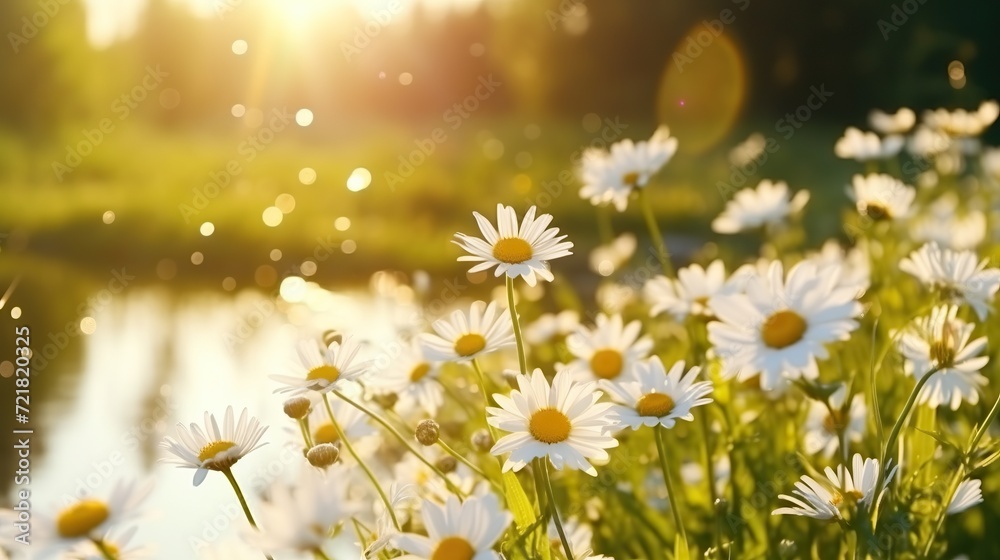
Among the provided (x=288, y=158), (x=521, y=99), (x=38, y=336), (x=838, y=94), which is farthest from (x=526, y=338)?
(x=521, y=99)

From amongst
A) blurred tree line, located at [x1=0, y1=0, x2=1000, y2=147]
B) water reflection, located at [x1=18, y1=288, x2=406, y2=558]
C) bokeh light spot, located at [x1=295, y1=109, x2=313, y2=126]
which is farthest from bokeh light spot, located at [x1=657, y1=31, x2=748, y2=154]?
bokeh light spot, located at [x1=295, y1=109, x2=313, y2=126]

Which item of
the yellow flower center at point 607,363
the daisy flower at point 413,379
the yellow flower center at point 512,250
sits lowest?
the yellow flower center at point 607,363

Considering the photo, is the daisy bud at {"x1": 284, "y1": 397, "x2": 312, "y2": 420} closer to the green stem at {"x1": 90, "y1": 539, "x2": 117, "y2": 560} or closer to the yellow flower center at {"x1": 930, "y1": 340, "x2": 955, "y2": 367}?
the green stem at {"x1": 90, "y1": 539, "x2": 117, "y2": 560}

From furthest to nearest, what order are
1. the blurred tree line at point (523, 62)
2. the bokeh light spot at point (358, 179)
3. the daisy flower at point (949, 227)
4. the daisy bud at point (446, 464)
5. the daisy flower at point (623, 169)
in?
the blurred tree line at point (523, 62) → the daisy flower at point (949, 227) → the daisy flower at point (623, 169) → the bokeh light spot at point (358, 179) → the daisy bud at point (446, 464)

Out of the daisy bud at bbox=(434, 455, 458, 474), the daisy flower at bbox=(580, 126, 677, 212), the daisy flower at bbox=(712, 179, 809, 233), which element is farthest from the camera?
the daisy flower at bbox=(712, 179, 809, 233)

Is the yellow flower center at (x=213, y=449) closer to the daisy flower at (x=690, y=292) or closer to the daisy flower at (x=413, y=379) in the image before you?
the daisy flower at (x=413, y=379)

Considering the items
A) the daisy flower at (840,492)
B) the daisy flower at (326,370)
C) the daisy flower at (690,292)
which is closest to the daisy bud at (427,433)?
the daisy flower at (326,370)
